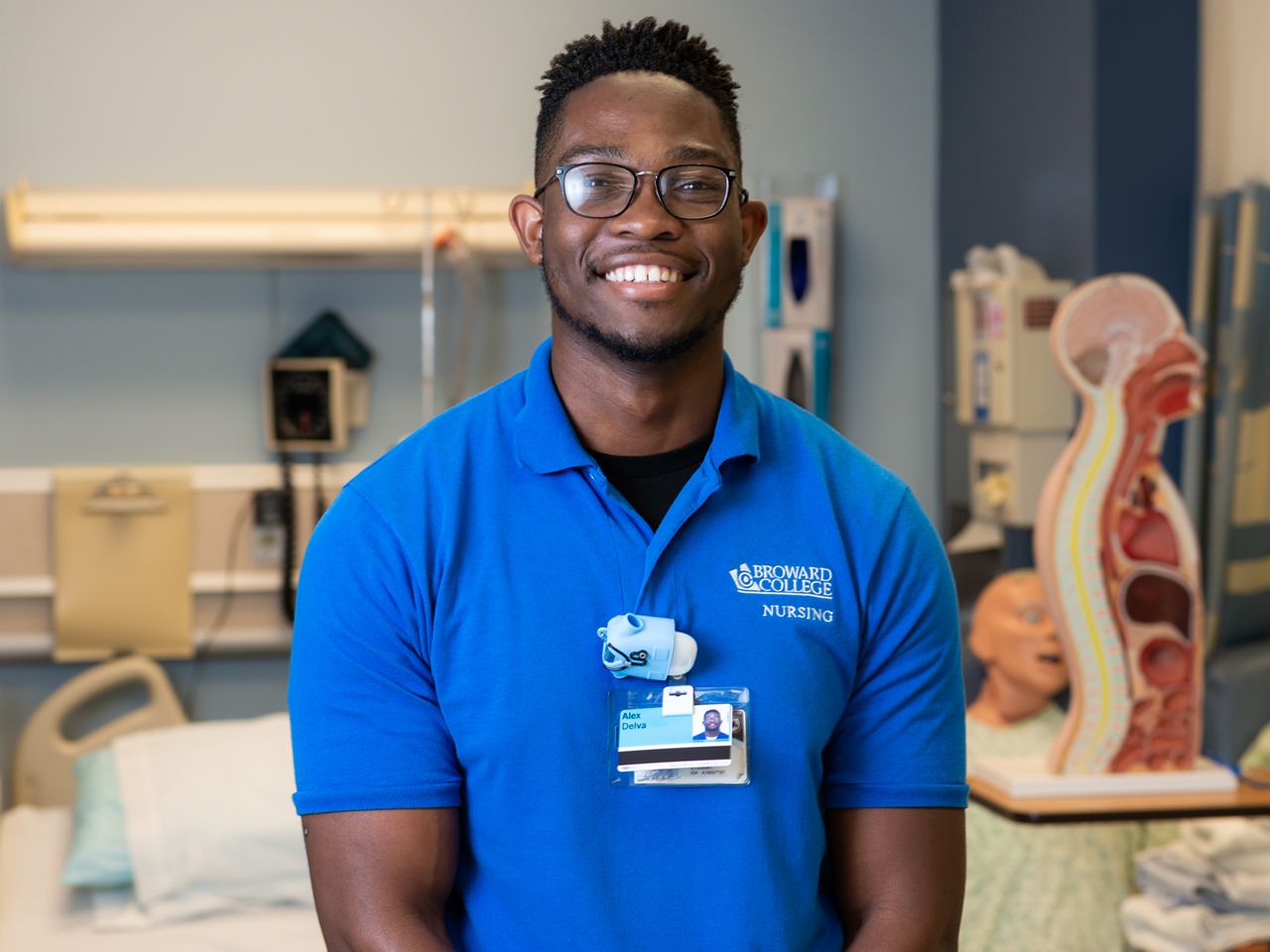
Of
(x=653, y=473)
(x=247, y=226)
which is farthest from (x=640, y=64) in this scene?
(x=247, y=226)

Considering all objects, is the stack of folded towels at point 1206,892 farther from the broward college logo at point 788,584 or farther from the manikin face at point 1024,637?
the broward college logo at point 788,584

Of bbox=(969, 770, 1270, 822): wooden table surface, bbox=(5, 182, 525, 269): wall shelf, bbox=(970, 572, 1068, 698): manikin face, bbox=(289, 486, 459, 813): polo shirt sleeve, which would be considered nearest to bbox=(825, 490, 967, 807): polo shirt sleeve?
bbox=(289, 486, 459, 813): polo shirt sleeve

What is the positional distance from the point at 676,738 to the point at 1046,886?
1770mm

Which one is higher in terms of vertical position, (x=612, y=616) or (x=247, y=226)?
(x=247, y=226)

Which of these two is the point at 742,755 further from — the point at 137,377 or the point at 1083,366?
the point at 137,377

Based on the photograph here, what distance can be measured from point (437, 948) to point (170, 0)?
2881 millimetres

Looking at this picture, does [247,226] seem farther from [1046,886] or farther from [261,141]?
[1046,886]

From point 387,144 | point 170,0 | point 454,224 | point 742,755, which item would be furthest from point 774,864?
point 170,0

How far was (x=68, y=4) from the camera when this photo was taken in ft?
A: 11.1

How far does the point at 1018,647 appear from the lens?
2793 mm

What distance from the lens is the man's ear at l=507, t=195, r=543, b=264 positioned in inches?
50.5

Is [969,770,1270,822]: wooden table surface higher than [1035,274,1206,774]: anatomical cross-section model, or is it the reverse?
[1035,274,1206,774]: anatomical cross-section model

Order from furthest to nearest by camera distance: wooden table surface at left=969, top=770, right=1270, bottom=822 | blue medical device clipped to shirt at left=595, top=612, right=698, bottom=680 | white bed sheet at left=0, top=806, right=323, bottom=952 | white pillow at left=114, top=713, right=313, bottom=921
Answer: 1. white pillow at left=114, top=713, right=313, bottom=921
2. white bed sheet at left=0, top=806, right=323, bottom=952
3. wooden table surface at left=969, top=770, right=1270, bottom=822
4. blue medical device clipped to shirt at left=595, top=612, right=698, bottom=680

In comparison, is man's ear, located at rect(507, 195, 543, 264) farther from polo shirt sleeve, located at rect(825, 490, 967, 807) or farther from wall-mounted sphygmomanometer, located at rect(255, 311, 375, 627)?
wall-mounted sphygmomanometer, located at rect(255, 311, 375, 627)
